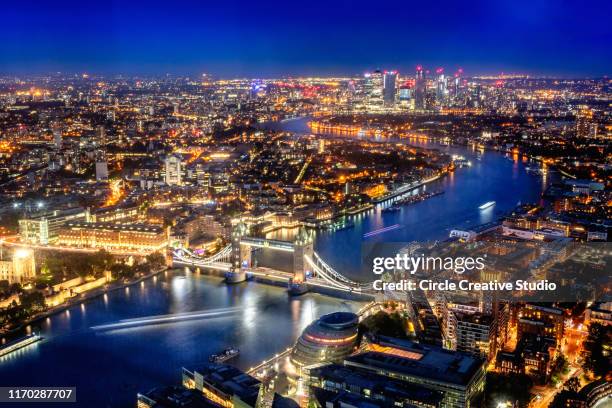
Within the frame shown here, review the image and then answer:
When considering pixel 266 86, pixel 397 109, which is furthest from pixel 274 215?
pixel 266 86

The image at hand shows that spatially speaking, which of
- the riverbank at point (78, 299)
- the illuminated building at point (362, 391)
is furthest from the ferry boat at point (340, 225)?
the illuminated building at point (362, 391)

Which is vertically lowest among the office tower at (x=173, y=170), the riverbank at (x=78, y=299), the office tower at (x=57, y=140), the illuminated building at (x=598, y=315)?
the riverbank at (x=78, y=299)

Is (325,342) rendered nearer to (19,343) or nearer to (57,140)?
(19,343)

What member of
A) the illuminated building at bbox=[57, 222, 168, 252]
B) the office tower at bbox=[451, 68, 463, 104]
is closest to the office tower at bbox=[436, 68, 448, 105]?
the office tower at bbox=[451, 68, 463, 104]

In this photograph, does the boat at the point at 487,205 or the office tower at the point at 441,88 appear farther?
the office tower at the point at 441,88

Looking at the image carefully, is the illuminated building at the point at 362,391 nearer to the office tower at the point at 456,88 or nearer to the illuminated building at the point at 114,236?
the illuminated building at the point at 114,236

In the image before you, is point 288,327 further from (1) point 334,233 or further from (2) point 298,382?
(1) point 334,233

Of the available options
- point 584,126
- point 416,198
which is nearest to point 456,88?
point 584,126
